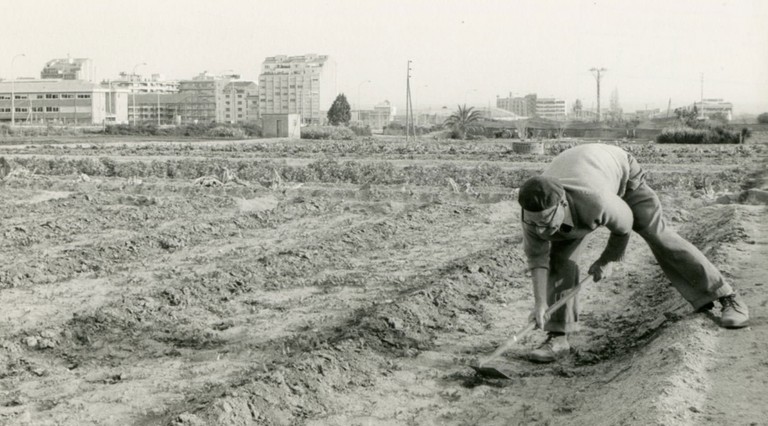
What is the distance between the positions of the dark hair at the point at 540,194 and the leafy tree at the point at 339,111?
7307 centimetres

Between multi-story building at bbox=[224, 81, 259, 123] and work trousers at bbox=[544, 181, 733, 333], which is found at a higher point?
multi-story building at bbox=[224, 81, 259, 123]

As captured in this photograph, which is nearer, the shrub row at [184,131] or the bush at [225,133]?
the bush at [225,133]

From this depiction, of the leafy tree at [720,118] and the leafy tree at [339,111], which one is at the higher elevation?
the leafy tree at [339,111]

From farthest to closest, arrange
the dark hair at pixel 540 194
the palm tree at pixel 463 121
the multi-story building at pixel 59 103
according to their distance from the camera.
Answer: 1. the multi-story building at pixel 59 103
2. the palm tree at pixel 463 121
3. the dark hair at pixel 540 194

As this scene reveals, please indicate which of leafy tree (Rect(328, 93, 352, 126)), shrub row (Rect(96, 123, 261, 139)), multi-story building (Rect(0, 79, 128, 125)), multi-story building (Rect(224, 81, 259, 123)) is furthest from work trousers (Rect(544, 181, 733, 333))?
multi-story building (Rect(224, 81, 259, 123))

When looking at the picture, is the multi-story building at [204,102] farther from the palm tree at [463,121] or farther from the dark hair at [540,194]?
the dark hair at [540,194]

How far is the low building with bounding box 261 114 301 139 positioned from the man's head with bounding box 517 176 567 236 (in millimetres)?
48626

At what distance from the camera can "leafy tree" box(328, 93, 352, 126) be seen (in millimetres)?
77312

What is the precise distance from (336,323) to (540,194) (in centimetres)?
271

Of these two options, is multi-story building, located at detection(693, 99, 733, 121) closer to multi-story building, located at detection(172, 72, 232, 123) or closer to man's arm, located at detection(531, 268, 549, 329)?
multi-story building, located at detection(172, 72, 232, 123)

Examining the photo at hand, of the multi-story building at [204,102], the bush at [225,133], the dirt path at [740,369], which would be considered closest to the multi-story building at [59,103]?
the multi-story building at [204,102]

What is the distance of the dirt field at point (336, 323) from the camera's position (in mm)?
4797

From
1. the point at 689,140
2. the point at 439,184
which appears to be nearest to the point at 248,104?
the point at 689,140

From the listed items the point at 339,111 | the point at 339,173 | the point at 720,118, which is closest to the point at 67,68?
the point at 339,111
